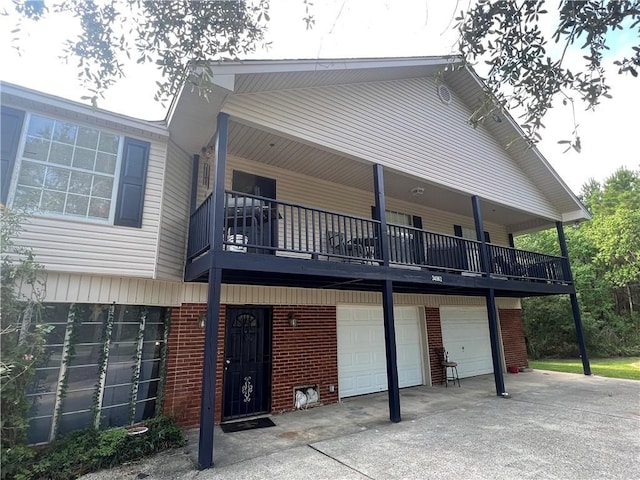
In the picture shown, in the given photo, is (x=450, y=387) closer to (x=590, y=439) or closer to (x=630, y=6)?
(x=590, y=439)

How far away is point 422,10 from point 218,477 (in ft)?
18.3

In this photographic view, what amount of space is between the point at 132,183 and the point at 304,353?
4.95 meters

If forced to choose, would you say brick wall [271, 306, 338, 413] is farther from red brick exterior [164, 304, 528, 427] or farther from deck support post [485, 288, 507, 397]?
deck support post [485, 288, 507, 397]

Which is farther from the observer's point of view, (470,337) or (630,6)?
(470,337)

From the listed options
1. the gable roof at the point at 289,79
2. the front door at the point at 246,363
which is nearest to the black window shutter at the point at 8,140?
the gable roof at the point at 289,79

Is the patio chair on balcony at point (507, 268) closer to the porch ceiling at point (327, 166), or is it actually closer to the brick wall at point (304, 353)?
the porch ceiling at point (327, 166)

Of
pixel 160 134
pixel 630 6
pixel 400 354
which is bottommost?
pixel 400 354

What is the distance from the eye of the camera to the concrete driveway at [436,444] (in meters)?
4.21

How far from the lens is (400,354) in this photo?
9562 mm

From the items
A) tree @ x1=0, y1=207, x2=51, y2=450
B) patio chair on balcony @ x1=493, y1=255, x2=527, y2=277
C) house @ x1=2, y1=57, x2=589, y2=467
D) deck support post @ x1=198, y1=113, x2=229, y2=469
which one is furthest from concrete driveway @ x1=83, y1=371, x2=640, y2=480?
patio chair on balcony @ x1=493, y1=255, x2=527, y2=277

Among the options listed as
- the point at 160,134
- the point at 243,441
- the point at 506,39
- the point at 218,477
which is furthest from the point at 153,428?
the point at 506,39

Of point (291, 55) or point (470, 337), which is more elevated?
point (291, 55)

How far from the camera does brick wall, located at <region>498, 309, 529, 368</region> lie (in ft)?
41.0

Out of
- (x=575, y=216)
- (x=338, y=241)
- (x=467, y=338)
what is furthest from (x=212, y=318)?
(x=575, y=216)
